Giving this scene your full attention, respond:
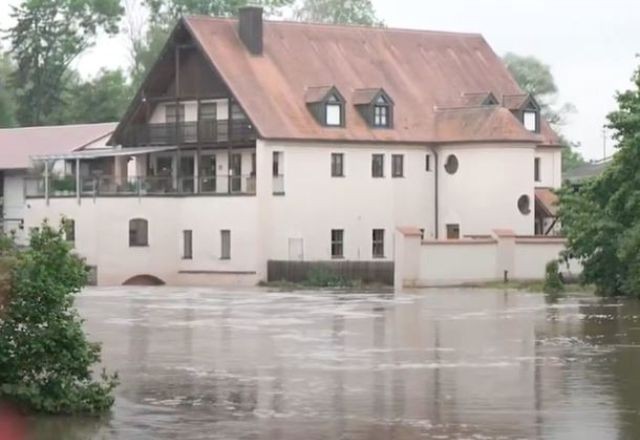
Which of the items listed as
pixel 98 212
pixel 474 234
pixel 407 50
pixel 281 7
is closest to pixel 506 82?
pixel 407 50

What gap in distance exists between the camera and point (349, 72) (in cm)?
7681

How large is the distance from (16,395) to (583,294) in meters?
36.6

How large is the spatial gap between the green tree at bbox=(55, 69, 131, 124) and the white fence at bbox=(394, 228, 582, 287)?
4735 centimetres

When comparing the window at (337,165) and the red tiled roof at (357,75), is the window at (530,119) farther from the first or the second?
the window at (337,165)

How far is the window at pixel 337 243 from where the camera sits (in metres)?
72.9

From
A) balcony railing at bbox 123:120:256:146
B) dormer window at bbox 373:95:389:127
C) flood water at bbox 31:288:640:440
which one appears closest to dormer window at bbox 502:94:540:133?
dormer window at bbox 373:95:389:127

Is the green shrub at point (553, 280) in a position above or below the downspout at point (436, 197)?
below

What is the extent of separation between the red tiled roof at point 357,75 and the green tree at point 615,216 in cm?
1893

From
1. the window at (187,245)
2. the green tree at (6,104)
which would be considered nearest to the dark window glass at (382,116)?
the window at (187,245)

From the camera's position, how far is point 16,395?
2278cm

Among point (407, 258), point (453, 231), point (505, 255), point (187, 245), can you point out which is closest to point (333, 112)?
point (453, 231)

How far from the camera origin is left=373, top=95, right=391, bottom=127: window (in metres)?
74.6

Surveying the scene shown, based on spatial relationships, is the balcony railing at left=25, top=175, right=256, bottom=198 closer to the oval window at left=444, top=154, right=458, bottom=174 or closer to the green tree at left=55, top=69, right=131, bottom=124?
the oval window at left=444, top=154, right=458, bottom=174

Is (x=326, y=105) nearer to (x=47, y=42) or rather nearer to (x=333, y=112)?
(x=333, y=112)
